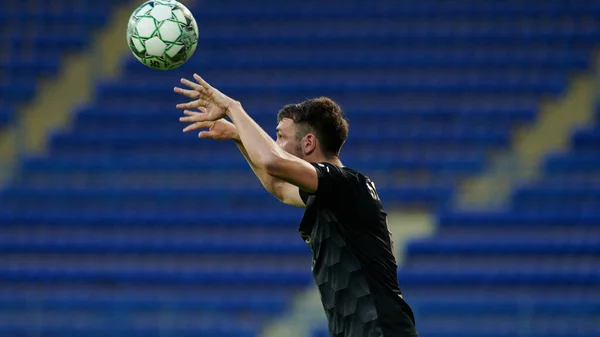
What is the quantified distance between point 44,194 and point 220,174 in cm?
196

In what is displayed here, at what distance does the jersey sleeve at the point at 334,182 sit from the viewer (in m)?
4.35

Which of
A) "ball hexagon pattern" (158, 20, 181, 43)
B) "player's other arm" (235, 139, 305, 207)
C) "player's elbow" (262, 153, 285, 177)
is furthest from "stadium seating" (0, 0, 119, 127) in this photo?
"player's elbow" (262, 153, 285, 177)

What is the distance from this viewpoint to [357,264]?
4500mm

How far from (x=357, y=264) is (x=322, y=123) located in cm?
66

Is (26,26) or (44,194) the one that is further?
(26,26)

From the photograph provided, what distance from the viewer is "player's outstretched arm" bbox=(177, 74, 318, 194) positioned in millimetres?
4266

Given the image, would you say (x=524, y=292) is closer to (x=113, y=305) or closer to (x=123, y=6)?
(x=113, y=305)

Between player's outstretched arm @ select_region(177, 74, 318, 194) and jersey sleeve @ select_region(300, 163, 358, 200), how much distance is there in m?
0.04

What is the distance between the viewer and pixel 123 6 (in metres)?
13.5

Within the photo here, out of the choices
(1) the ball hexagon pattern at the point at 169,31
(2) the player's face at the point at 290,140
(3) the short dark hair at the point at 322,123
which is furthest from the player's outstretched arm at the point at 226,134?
(1) the ball hexagon pattern at the point at 169,31

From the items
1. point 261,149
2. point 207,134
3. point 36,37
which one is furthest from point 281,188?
point 36,37

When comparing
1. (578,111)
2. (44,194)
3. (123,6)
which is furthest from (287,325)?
(123,6)

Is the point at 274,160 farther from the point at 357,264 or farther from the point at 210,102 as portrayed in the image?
the point at 357,264

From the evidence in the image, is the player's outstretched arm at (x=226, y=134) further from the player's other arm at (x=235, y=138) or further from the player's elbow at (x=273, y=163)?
the player's elbow at (x=273, y=163)
